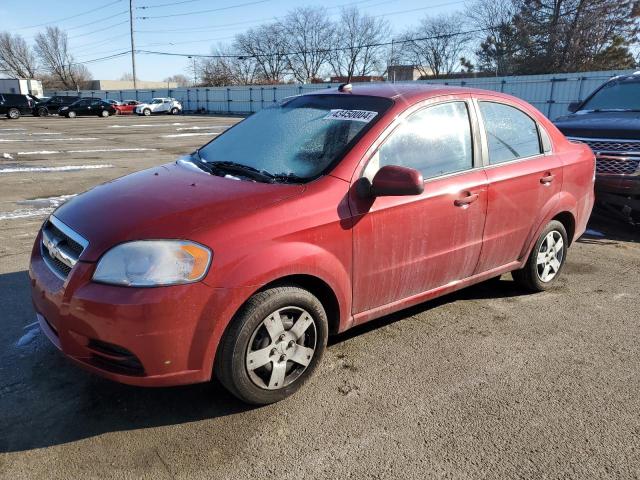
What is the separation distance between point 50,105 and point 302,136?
4075cm

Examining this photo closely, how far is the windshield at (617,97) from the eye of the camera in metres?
7.19

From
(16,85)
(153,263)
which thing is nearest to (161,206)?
(153,263)

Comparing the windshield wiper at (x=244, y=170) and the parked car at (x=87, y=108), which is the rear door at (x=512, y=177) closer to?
the windshield wiper at (x=244, y=170)

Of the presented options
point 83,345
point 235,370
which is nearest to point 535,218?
point 235,370

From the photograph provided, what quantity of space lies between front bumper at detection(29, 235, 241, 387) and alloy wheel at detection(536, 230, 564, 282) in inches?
117

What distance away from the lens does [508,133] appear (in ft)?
13.0

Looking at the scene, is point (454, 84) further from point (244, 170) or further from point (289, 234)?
point (289, 234)

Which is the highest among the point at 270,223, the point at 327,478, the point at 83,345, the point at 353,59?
the point at 353,59

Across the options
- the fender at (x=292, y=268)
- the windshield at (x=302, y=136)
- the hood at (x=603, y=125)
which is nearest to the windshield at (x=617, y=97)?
the hood at (x=603, y=125)

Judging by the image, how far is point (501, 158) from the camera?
12.5 feet

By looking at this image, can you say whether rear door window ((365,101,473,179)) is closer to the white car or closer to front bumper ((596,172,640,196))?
front bumper ((596,172,640,196))

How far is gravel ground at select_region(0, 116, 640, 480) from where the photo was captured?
2395 millimetres

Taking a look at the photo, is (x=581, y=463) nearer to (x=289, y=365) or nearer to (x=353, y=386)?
(x=353, y=386)

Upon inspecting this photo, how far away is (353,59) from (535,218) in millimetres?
73599
